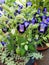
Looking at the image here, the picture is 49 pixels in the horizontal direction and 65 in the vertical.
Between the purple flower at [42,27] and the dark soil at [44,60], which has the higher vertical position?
the purple flower at [42,27]

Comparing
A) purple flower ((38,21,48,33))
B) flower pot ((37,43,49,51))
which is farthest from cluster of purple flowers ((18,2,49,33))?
flower pot ((37,43,49,51))

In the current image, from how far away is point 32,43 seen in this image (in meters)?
1.49

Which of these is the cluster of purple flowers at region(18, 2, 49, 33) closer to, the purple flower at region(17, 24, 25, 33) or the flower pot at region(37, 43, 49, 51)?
the purple flower at region(17, 24, 25, 33)

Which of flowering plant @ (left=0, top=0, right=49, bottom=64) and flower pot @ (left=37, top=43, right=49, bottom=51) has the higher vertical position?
flowering plant @ (left=0, top=0, right=49, bottom=64)

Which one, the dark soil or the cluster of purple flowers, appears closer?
the cluster of purple flowers

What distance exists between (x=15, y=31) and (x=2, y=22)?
117 millimetres

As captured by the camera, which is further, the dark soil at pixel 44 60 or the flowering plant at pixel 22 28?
the dark soil at pixel 44 60

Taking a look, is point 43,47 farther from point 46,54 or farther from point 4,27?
point 4,27

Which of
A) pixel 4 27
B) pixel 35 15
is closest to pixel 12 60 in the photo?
pixel 4 27

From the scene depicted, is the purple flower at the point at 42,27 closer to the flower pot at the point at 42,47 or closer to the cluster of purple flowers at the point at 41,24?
the cluster of purple flowers at the point at 41,24

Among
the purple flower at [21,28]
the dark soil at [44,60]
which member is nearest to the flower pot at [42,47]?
the dark soil at [44,60]

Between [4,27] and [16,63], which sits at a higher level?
[4,27]

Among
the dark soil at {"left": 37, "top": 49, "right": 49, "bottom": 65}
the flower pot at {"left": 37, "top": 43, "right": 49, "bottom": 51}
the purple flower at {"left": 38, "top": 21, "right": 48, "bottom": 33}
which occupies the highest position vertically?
the purple flower at {"left": 38, "top": 21, "right": 48, "bottom": 33}

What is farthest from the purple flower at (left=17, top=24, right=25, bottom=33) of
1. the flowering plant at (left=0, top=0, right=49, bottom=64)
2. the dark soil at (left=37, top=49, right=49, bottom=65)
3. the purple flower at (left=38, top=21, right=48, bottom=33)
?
the dark soil at (left=37, top=49, right=49, bottom=65)
